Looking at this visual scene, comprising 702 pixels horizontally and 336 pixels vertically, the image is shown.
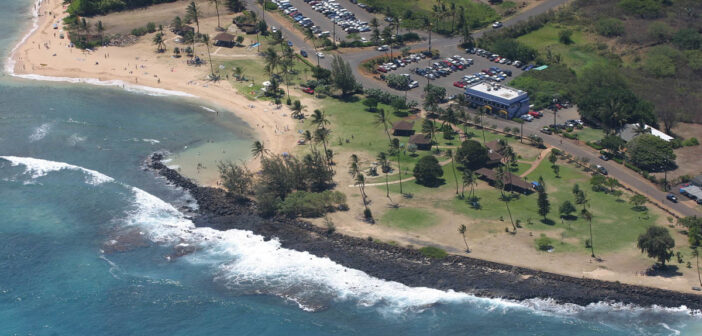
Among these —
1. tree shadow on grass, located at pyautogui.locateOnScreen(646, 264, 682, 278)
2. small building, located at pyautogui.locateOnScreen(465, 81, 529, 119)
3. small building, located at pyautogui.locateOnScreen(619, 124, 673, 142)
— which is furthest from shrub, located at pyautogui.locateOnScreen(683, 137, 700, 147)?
tree shadow on grass, located at pyautogui.locateOnScreen(646, 264, 682, 278)

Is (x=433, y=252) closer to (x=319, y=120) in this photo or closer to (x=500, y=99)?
(x=319, y=120)

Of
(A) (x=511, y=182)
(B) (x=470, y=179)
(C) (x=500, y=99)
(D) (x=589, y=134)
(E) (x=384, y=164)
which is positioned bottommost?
(D) (x=589, y=134)

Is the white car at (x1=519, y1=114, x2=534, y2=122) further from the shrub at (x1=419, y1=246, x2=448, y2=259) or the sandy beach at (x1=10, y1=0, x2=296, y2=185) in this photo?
the shrub at (x1=419, y1=246, x2=448, y2=259)

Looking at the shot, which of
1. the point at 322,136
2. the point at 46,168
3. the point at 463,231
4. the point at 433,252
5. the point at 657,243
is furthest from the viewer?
the point at 46,168

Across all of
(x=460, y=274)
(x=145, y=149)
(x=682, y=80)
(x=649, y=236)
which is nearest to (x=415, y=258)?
(x=460, y=274)

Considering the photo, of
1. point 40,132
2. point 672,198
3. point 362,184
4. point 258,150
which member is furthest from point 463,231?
point 40,132

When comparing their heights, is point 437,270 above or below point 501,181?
below
